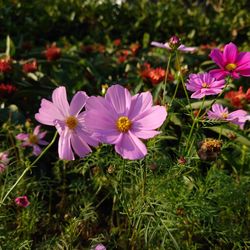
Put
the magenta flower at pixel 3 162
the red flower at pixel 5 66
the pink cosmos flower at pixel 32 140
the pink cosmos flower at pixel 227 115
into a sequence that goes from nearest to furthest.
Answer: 1. the pink cosmos flower at pixel 227 115
2. the magenta flower at pixel 3 162
3. the pink cosmos flower at pixel 32 140
4. the red flower at pixel 5 66

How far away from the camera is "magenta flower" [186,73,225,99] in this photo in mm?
1040

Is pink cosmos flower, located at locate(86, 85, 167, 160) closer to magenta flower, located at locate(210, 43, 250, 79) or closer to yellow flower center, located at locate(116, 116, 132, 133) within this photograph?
yellow flower center, located at locate(116, 116, 132, 133)

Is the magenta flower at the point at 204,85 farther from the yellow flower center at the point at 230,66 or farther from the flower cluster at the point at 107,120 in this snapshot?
the flower cluster at the point at 107,120

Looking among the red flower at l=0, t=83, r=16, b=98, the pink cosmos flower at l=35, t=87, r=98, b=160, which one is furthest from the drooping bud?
the red flower at l=0, t=83, r=16, b=98

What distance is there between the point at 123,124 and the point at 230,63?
Result: 326 millimetres

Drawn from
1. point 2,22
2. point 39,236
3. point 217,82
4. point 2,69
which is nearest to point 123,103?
point 217,82

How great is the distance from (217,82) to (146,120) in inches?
9.2

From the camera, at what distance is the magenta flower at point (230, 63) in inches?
40.5

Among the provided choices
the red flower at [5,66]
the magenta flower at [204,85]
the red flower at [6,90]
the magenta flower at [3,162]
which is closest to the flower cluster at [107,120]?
the magenta flower at [204,85]

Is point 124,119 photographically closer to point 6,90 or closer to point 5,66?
point 6,90

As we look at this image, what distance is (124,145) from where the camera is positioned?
0.89 meters

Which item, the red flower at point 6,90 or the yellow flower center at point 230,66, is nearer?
the yellow flower center at point 230,66

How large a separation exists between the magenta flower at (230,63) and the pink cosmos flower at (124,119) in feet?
0.67

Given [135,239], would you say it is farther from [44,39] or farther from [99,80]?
[44,39]
